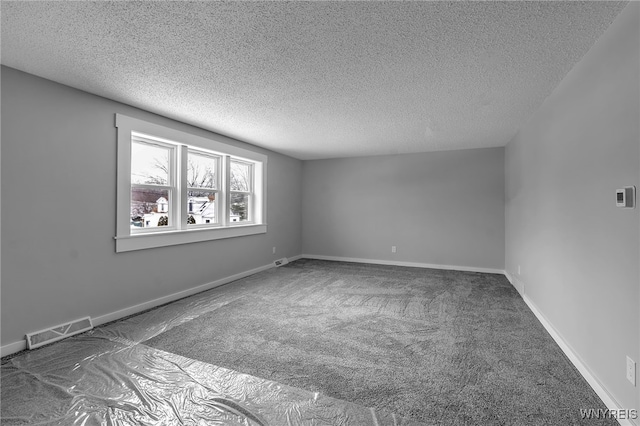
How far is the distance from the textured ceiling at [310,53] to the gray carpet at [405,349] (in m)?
2.32

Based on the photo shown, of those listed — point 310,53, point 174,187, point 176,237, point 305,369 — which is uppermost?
point 310,53

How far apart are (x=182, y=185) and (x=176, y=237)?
70 centimetres

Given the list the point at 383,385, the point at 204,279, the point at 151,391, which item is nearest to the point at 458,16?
the point at 383,385

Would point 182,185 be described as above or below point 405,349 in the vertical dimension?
above

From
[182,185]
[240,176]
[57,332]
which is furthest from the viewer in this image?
[240,176]

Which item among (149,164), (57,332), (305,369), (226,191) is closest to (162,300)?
(57,332)

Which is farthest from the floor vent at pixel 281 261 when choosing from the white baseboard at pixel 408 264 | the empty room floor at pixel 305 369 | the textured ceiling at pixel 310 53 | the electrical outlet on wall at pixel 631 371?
the electrical outlet on wall at pixel 631 371

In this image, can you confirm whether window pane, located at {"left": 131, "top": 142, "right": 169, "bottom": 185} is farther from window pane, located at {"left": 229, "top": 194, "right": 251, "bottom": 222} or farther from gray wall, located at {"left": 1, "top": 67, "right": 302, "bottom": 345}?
window pane, located at {"left": 229, "top": 194, "right": 251, "bottom": 222}

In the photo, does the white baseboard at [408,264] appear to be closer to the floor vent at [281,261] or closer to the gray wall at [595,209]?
the floor vent at [281,261]

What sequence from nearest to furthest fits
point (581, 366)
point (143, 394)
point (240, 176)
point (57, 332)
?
point (143, 394) → point (581, 366) → point (57, 332) → point (240, 176)

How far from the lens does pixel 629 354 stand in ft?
5.09

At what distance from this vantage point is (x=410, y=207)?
598cm

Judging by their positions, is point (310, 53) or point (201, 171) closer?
point (310, 53)

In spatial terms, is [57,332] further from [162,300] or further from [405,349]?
[405,349]
